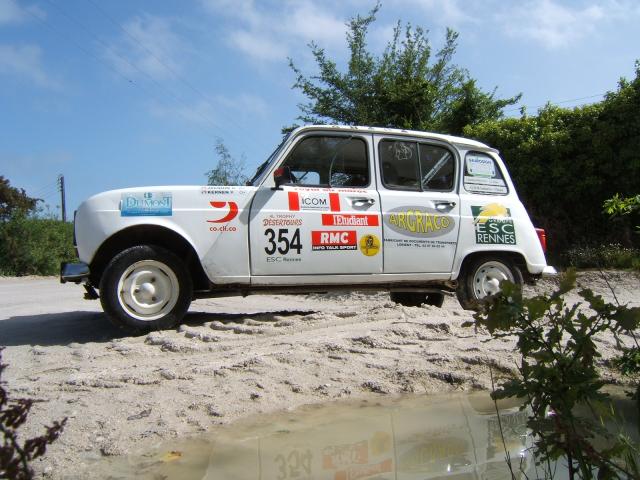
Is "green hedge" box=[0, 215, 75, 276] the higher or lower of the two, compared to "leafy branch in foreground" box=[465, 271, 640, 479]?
higher

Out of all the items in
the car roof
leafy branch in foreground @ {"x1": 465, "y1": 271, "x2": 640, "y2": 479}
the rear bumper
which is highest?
the car roof

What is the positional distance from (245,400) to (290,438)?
1.81 ft

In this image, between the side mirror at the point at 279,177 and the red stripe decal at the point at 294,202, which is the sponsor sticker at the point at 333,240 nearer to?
the red stripe decal at the point at 294,202

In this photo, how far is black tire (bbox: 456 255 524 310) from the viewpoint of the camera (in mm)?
6000

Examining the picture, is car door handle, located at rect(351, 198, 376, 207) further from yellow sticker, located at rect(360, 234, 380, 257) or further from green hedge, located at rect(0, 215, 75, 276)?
green hedge, located at rect(0, 215, 75, 276)

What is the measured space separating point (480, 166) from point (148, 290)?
12.3 ft

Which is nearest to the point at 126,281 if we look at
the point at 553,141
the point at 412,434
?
the point at 412,434

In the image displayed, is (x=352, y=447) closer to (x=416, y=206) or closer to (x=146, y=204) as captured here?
(x=146, y=204)

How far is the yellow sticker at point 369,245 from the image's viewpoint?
18.2 feet

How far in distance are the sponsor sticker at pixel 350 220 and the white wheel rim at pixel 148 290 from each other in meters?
1.50

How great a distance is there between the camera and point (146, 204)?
196 inches

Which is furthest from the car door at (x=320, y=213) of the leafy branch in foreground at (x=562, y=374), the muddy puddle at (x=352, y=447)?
the leafy branch in foreground at (x=562, y=374)

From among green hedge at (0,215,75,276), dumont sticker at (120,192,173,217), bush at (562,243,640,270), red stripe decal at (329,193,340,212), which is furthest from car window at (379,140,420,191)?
green hedge at (0,215,75,276)

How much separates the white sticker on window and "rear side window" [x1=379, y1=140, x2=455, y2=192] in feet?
0.72
